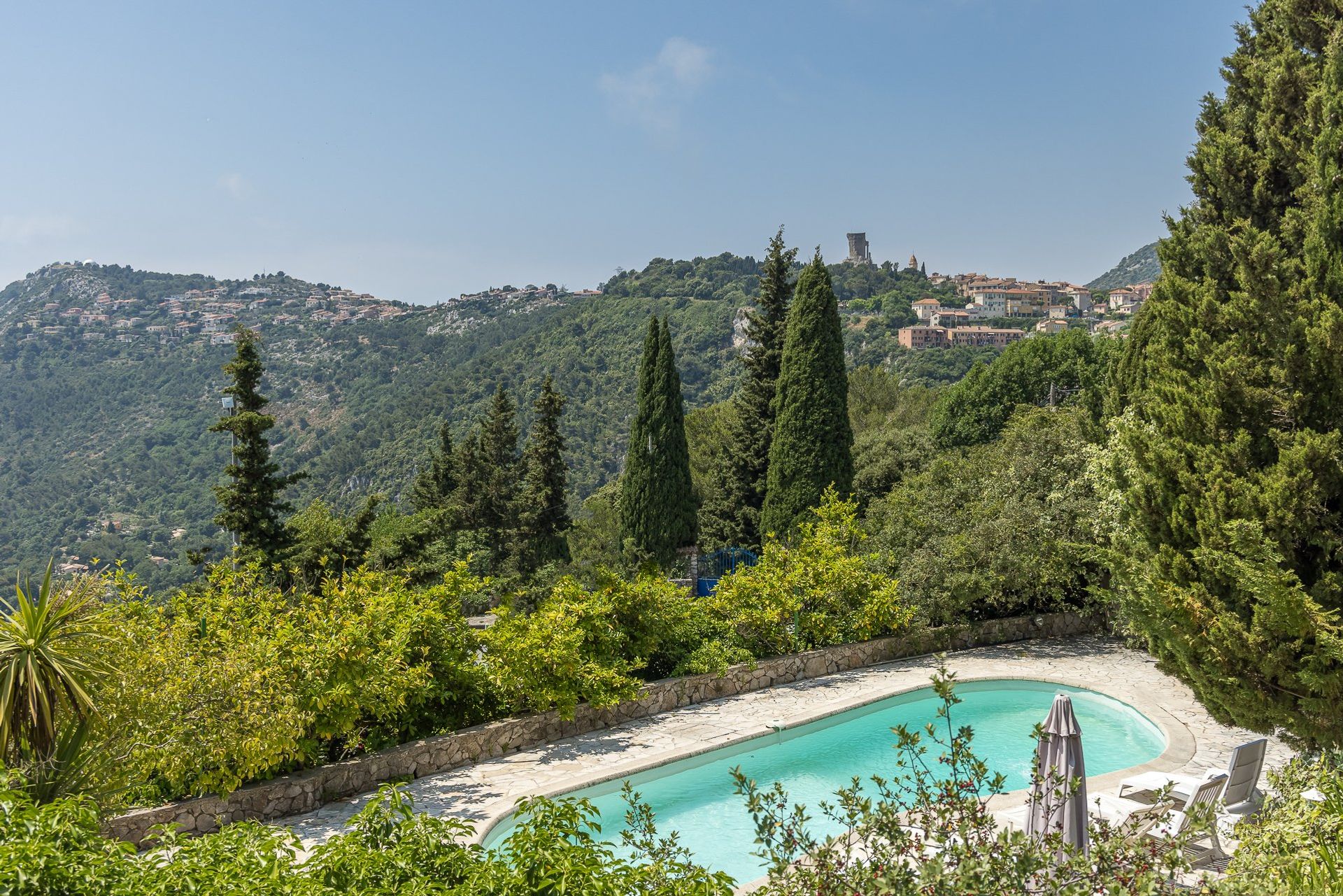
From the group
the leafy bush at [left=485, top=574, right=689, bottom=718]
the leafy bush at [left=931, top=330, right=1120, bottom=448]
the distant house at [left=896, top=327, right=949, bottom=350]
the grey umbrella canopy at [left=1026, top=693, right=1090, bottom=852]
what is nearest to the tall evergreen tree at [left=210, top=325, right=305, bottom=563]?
the leafy bush at [left=485, top=574, right=689, bottom=718]

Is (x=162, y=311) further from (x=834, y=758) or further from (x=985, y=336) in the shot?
(x=834, y=758)

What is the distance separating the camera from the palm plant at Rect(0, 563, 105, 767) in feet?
17.6

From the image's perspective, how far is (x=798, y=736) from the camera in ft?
33.6

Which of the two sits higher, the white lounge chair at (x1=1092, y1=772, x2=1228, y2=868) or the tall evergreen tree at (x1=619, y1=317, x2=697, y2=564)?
the tall evergreen tree at (x1=619, y1=317, x2=697, y2=564)

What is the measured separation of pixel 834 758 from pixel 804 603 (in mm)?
2858

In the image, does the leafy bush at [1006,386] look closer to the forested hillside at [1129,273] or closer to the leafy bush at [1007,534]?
the leafy bush at [1007,534]

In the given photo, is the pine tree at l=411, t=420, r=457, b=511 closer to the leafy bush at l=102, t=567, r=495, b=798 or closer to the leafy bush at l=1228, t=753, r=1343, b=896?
the leafy bush at l=102, t=567, r=495, b=798

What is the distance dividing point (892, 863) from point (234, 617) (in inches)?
276

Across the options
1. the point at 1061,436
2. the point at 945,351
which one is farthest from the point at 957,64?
the point at 945,351

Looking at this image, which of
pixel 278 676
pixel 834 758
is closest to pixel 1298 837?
pixel 834 758

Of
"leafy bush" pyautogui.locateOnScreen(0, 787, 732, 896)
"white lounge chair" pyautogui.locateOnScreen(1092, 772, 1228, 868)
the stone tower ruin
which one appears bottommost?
"white lounge chair" pyautogui.locateOnScreen(1092, 772, 1228, 868)

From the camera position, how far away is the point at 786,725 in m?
10.2

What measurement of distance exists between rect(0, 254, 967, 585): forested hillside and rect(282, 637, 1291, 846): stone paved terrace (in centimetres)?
3452

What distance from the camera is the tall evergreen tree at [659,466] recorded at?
922 inches
